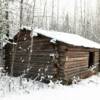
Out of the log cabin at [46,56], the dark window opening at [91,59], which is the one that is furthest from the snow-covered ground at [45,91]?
the dark window opening at [91,59]

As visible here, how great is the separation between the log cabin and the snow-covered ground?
79 cm

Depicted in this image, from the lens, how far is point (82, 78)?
59.4ft

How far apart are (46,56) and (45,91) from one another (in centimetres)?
310

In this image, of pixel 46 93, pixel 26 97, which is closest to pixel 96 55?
pixel 46 93

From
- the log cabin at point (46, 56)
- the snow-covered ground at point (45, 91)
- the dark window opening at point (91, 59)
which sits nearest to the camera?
the snow-covered ground at point (45, 91)

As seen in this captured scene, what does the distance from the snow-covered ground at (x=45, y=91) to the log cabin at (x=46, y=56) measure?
2.59ft

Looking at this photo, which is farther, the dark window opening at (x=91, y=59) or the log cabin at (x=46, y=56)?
the dark window opening at (x=91, y=59)

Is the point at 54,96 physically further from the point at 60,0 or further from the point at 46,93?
the point at 60,0

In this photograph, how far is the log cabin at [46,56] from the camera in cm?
1523

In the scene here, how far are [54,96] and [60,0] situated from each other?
5363 cm

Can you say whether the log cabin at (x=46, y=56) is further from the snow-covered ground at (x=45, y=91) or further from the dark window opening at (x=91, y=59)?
the dark window opening at (x=91, y=59)

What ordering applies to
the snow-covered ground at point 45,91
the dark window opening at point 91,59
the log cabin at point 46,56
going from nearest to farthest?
the snow-covered ground at point 45,91, the log cabin at point 46,56, the dark window opening at point 91,59

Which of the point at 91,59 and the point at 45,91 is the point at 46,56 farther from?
the point at 91,59

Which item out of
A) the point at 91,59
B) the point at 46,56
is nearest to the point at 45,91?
the point at 46,56
